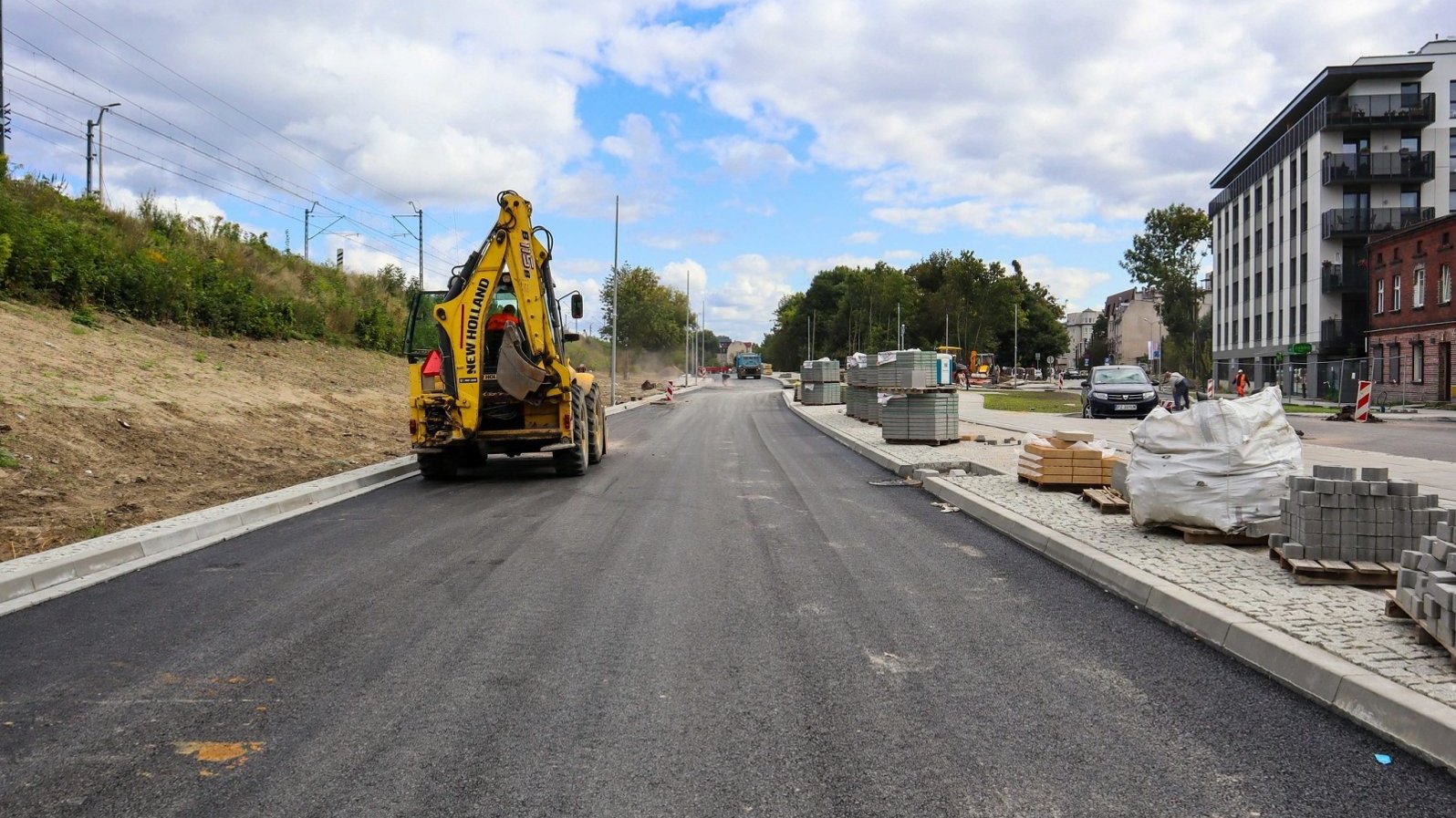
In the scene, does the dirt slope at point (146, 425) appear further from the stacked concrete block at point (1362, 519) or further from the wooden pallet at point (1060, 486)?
the stacked concrete block at point (1362, 519)

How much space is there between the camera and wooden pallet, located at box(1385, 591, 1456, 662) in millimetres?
4437

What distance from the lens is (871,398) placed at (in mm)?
27656

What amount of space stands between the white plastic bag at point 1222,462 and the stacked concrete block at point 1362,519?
1.12 m

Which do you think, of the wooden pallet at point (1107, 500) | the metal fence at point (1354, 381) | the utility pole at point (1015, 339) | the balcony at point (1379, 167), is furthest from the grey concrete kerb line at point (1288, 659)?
the utility pole at point (1015, 339)

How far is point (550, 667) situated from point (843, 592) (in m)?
2.34

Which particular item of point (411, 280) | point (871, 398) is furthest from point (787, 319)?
point (871, 398)

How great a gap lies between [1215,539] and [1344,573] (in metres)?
1.53

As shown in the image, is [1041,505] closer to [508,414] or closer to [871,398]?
[508,414]

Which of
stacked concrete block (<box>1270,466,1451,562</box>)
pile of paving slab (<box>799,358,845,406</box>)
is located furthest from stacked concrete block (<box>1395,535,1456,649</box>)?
pile of paving slab (<box>799,358,845,406</box>)

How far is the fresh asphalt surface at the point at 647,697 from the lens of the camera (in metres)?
3.37

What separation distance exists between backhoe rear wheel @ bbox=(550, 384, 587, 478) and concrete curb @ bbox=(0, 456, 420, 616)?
9.98 feet

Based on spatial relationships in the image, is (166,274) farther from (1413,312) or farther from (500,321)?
(1413,312)

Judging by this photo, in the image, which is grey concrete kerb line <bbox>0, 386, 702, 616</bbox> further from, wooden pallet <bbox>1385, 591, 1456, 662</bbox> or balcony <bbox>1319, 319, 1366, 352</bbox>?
balcony <bbox>1319, 319, 1366, 352</bbox>

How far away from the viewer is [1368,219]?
47.4 m
